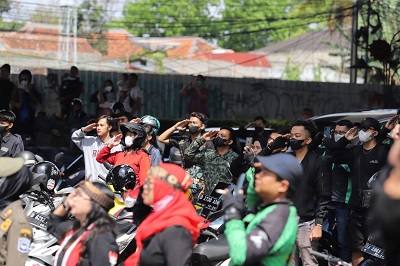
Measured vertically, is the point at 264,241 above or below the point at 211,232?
above

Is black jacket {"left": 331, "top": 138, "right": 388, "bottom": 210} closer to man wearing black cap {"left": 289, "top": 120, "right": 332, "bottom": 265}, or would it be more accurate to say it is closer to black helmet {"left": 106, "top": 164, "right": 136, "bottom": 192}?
man wearing black cap {"left": 289, "top": 120, "right": 332, "bottom": 265}

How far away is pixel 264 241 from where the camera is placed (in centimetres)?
622

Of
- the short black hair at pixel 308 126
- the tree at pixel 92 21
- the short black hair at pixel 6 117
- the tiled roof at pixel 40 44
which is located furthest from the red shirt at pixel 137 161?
the tree at pixel 92 21

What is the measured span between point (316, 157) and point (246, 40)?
275ft

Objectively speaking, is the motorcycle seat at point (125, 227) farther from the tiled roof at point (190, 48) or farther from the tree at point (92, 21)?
→ the tiled roof at point (190, 48)

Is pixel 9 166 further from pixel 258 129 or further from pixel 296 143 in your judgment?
pixel 258 129

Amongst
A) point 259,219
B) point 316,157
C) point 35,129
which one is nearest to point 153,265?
point 259,219

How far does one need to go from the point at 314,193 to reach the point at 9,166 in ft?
11.8

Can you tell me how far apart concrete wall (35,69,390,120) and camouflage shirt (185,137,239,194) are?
42.9 feet

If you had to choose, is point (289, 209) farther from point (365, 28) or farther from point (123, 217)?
point (365, 28)

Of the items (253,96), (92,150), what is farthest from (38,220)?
(253,96)

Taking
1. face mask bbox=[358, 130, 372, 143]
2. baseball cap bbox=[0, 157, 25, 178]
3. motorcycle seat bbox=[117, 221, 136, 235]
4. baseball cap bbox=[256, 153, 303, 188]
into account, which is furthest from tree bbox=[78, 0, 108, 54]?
baseball cap bbox=[256, 153, 303, 188]

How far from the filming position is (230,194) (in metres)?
6.50

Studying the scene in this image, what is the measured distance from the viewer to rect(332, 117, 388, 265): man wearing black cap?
10.8 m
